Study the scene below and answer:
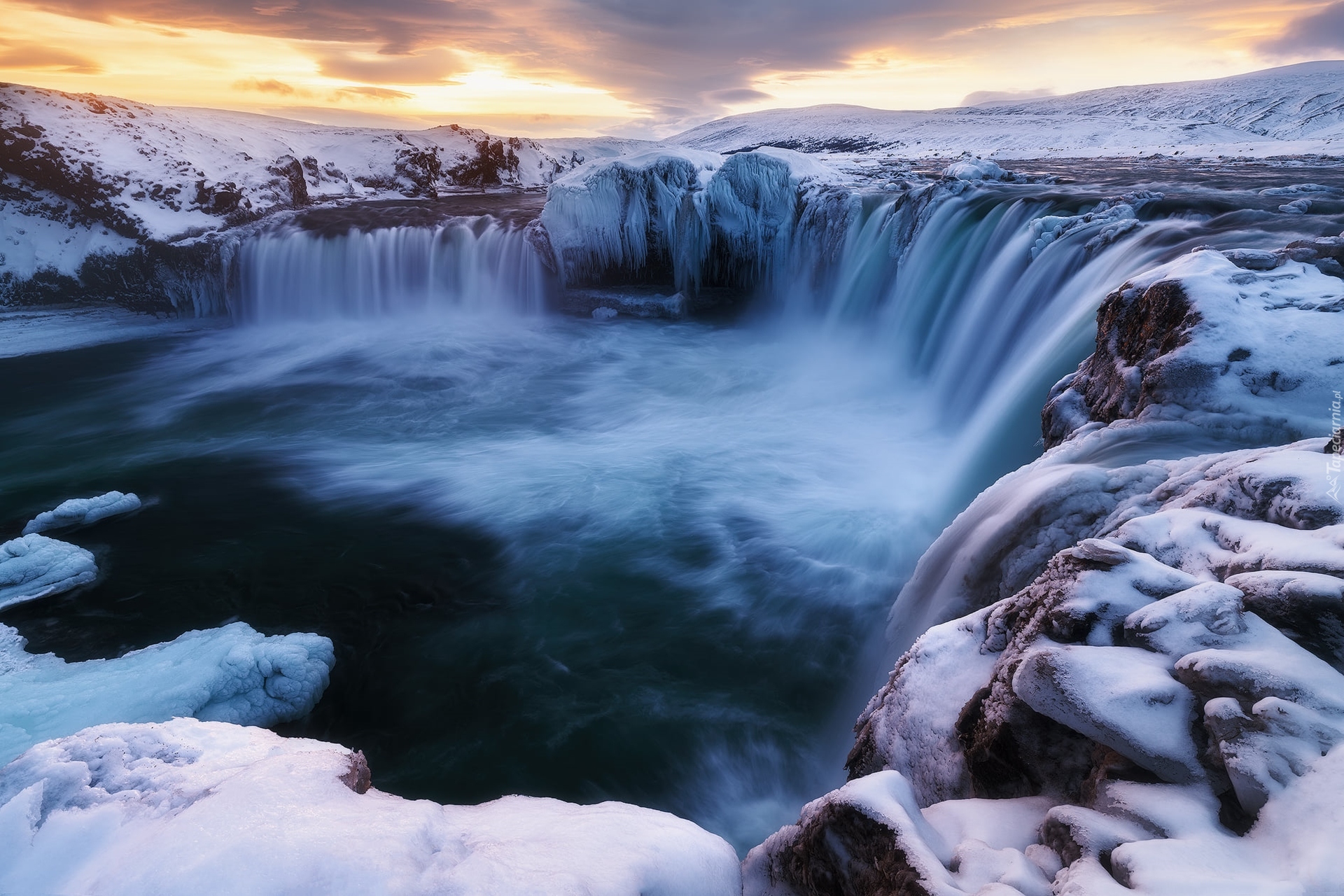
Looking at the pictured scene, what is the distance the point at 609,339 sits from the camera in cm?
1400

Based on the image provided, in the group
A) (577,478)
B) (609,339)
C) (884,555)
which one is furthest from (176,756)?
(609,339)

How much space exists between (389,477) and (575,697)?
4663 millimetres

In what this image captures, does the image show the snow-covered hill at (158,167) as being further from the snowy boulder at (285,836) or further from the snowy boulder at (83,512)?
the snowy boulder at (285,836)

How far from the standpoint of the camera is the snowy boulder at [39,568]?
5734 millimetres

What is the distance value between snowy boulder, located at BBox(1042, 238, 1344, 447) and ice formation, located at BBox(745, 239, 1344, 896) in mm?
34

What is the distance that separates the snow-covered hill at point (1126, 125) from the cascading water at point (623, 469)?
1545 cm

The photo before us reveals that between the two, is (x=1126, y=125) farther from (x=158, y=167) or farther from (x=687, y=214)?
(x=158, y=167)

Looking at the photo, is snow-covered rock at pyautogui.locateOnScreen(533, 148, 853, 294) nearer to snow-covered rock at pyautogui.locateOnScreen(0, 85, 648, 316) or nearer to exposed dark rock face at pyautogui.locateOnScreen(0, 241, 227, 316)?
exposed dark rock face at pyautogui.locateOnScreen(0, 241, 227, 316)

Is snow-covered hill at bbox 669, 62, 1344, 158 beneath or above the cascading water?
above

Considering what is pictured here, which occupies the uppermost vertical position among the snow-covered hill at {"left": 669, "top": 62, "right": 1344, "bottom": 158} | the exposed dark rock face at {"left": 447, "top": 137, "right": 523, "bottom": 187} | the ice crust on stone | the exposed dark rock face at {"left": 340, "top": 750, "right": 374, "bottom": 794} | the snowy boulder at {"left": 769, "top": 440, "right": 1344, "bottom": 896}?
the snow-covered hill at {"left": 669, "top": 62, "right": 1344, "bottom": 158}

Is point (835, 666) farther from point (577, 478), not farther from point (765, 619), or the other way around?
point (577, 478)

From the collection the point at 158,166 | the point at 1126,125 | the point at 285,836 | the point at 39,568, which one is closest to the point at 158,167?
the point at 158,166

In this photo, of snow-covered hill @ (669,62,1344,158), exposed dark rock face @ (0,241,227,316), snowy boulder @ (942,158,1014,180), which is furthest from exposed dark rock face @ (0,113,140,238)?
snow-covered hill @ (669,62,1344,158)

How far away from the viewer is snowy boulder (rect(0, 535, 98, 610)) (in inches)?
226
